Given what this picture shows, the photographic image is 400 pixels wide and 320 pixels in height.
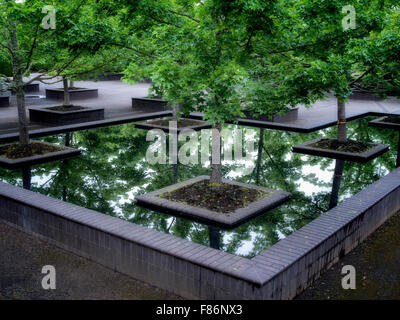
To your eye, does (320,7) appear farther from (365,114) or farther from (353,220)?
(365,114)

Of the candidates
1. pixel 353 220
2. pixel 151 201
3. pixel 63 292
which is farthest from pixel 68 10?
pixel 353 220

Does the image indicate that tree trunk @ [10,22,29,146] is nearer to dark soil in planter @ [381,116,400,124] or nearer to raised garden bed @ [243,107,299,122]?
raised garden bed @ [243,107,299,122]

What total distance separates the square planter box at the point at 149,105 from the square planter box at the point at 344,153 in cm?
1074

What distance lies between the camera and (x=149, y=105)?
2441 cm

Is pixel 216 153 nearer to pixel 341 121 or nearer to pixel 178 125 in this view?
pixel 341 121

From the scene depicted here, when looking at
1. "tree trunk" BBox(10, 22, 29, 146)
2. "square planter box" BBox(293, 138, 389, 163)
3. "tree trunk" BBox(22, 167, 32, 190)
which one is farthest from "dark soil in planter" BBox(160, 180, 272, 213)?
"tree trunk" BBox(10, 22, 29, 146)

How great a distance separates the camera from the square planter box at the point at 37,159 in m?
12.3

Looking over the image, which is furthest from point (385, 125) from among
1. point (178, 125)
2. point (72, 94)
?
point (72, 94)

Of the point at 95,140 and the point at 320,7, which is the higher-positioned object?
the point at 320,7

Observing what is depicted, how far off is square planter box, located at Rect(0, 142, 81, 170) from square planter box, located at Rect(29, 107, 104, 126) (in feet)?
17.3

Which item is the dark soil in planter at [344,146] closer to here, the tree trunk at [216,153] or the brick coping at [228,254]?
the brick coping at [228,254]

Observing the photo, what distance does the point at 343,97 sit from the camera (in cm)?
962

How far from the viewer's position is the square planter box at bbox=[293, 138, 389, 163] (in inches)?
530
